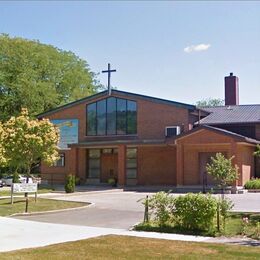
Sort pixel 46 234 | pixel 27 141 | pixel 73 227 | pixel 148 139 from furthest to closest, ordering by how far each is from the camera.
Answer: pixel 148 139
pixel 27 141
pixel 73 227
pixel 46 234

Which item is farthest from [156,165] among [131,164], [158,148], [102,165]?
[102,165]

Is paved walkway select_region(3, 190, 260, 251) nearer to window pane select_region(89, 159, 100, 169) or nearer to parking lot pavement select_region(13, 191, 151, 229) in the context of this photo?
parking lot pavement select_region(13, 191, 151, 229)

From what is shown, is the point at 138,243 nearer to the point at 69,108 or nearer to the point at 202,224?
the point at 202,224

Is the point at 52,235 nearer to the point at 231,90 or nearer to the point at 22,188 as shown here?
the point at 22,188

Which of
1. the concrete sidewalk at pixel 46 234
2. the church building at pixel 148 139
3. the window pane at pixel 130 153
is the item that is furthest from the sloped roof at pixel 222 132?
the concrete sidewalk at pixel 46 234

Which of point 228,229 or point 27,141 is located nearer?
point 228,229

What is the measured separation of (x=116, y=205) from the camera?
2325 cm

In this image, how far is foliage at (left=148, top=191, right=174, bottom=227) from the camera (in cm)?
1442

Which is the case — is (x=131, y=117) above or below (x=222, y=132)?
above

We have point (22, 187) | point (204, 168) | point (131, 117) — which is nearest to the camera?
point (22, 187)

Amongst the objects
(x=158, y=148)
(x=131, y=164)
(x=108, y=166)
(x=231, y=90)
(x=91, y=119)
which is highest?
(x=231, y=90)

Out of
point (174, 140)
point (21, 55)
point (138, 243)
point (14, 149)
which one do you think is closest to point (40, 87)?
point (21, 55)

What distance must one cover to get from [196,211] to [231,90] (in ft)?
109

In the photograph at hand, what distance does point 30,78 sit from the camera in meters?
56.5
